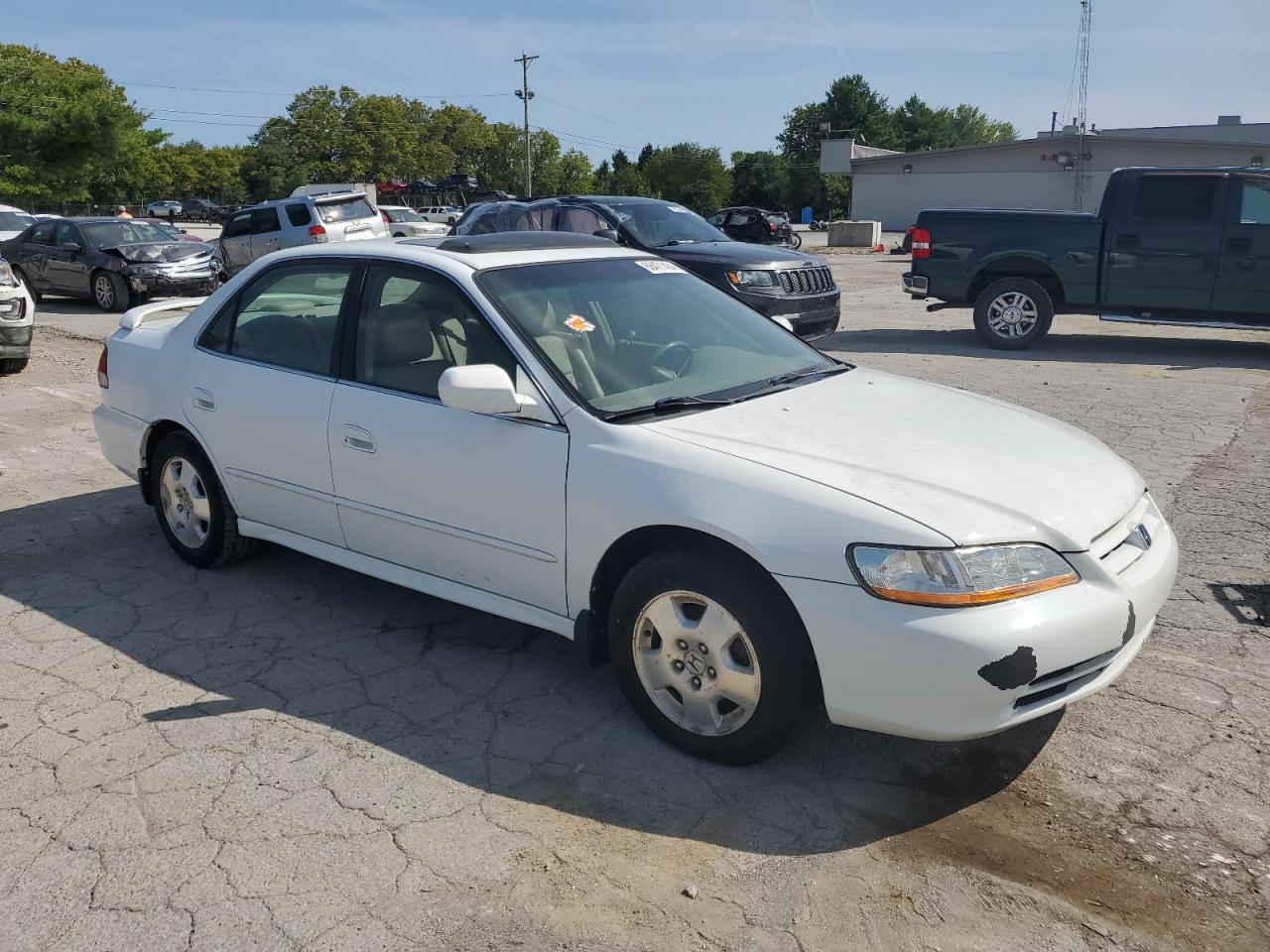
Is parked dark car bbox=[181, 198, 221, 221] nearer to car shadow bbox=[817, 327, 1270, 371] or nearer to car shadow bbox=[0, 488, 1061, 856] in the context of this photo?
car shadow bbox=[817, 327, 1270, 371]

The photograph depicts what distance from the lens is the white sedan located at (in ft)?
9.68

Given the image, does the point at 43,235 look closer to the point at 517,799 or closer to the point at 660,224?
the point at 660,224

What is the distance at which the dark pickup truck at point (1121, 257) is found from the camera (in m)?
11.1

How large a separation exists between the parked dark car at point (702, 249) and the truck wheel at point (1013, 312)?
6.01 ft

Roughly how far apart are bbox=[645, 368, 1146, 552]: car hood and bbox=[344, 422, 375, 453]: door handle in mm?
1199

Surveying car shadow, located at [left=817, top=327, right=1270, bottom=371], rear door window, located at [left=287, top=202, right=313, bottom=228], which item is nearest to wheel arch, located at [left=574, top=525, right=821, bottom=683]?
car shadow, located at [left=817, top=327, right=1270, bottom=371]

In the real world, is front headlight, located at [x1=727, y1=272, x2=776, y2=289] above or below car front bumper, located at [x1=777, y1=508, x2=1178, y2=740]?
above

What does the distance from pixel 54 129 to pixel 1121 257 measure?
3714cm

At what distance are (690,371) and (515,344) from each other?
0.67m

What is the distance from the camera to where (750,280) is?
10906 mm

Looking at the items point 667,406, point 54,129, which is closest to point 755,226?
point 54,129

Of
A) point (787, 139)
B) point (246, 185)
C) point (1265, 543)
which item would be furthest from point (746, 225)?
point (787, 139)

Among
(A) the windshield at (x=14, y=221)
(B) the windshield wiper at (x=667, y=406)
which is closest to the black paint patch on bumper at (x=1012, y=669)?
(B) the windshield wiper at (x=667, y=406)

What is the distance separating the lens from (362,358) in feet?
13.9
